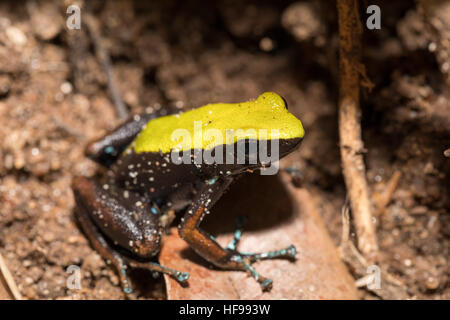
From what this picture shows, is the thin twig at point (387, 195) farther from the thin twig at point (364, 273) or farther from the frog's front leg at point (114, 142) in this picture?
the frog's front leg at point (114, 142)

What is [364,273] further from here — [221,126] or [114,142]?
[114,142]

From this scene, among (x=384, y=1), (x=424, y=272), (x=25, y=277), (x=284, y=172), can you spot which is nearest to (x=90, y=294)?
(x=25, y=277)

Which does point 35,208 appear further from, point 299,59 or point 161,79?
point 299,59

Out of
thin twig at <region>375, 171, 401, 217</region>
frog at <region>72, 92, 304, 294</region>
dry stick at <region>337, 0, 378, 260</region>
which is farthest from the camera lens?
thin twig at <region>375, 171, 401, 217</region>

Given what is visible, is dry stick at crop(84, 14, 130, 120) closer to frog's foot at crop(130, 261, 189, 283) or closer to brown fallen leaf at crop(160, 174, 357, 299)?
brown fallen leaf at crop(160, 174, 357, 299)

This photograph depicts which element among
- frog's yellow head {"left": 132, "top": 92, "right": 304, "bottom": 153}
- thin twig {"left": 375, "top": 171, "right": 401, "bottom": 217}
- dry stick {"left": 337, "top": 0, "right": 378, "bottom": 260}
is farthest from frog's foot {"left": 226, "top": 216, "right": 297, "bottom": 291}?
thin twig {"left": 375, "top": 171, "right": 401, "bottom": 217}

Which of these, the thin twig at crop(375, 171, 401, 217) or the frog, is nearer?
the frog
